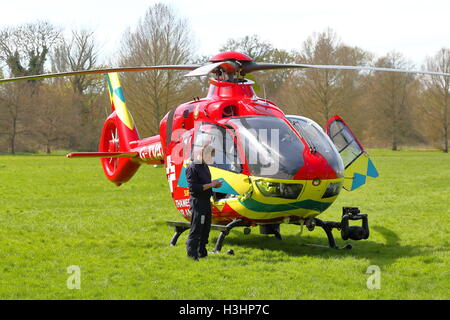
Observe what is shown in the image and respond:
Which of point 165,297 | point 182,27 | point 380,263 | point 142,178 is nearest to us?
point 165,297

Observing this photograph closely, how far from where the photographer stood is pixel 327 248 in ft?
31.4

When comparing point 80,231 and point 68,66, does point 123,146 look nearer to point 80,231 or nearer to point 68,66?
point 80,231

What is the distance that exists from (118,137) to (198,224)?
5.45m

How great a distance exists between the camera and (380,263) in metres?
8.49

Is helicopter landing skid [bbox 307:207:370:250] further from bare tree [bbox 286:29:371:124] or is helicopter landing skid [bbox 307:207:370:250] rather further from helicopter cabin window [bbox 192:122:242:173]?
bare tree [bbox 286:29:371:124]

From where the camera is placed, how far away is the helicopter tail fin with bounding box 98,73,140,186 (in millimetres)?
13070

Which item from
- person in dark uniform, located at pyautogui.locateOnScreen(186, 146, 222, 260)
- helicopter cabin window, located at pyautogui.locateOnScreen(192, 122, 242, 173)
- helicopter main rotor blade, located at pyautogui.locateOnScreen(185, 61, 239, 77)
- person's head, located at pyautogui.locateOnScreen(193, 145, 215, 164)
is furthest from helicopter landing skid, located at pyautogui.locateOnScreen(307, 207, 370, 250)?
helicopter main rotor blade, located at pyautogui.locateOnScreen(185, 61, 239, 77)

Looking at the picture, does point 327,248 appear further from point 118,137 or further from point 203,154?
point 118,137

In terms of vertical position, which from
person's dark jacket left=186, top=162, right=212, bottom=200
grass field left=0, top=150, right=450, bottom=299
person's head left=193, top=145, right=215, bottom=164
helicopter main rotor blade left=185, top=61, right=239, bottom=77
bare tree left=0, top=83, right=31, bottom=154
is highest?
bare tree left=0, top=83, right=31, bottom=154

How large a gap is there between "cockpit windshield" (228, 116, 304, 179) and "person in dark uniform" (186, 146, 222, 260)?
61cm

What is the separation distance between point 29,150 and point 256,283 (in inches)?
2192

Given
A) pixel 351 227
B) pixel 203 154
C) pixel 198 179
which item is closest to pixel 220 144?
pixel 203 154

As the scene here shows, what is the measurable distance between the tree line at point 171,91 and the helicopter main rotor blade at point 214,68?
33.1 meters
